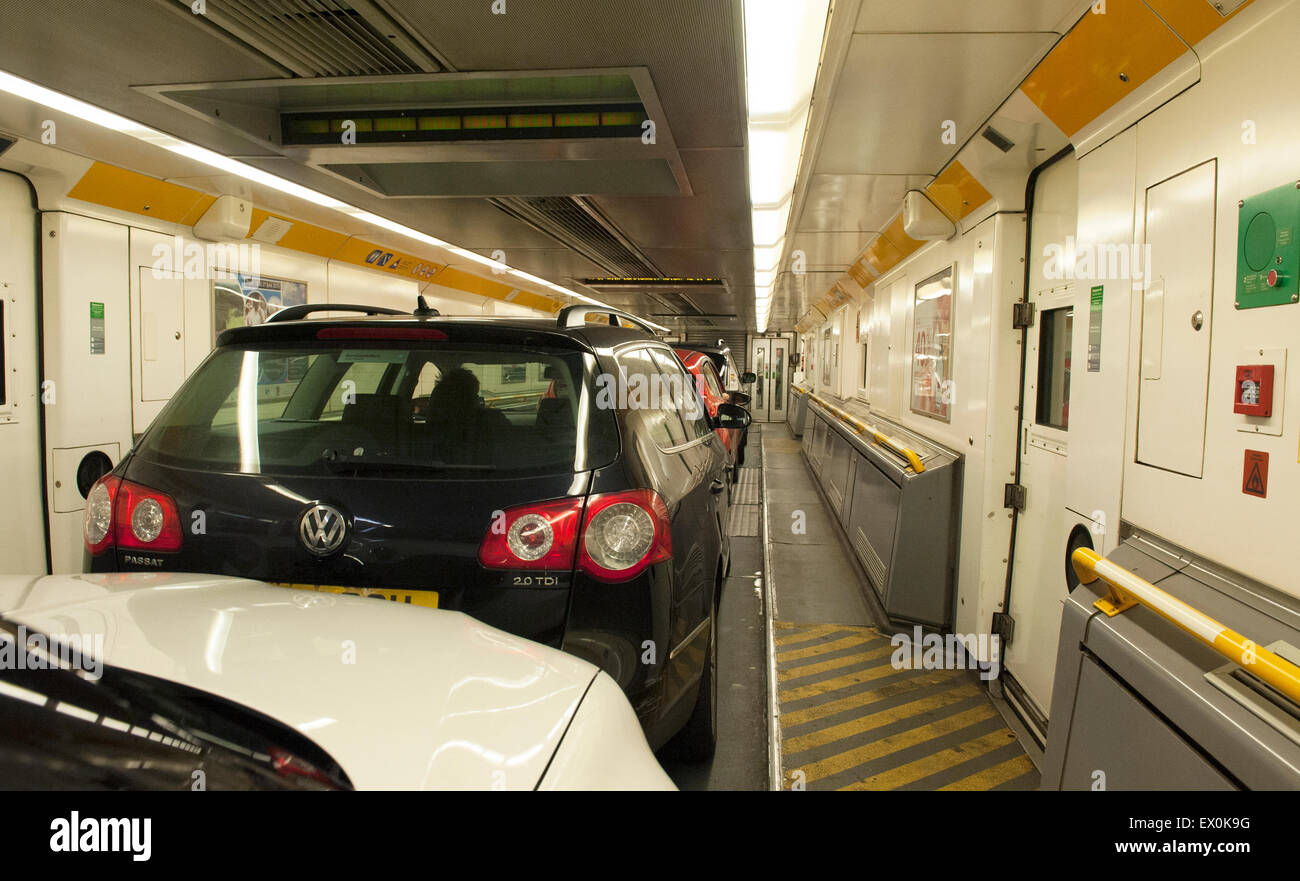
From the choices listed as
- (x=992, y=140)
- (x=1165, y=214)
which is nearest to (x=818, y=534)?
(x=992, y=140)

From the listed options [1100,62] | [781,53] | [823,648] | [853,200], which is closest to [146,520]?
[781,53]

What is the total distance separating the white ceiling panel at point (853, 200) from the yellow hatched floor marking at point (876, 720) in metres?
3.07

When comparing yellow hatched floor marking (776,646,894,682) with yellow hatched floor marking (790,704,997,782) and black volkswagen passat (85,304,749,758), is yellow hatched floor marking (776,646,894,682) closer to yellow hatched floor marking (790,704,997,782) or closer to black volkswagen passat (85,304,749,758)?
yellow hatched floor marking (790,704,997,782)

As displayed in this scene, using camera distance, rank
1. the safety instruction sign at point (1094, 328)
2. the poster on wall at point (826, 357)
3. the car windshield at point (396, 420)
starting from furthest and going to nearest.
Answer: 1. the poster on wall at point (826, 357)
2. the safety instruction sign at point (1094, 328)
3. the car windshield at point (396, 420)

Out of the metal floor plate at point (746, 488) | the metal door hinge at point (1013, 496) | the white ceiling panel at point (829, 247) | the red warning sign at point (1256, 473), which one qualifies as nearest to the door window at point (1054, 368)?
the metal door hinge at point (1013, 496)

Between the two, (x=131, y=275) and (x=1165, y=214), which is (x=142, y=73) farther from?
(x=1165, y=214)

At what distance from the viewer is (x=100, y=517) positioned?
7.00 ft

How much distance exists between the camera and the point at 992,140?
349cm

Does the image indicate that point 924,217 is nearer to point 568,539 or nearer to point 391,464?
point 568,539

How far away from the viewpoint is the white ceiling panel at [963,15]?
2254 millimetres

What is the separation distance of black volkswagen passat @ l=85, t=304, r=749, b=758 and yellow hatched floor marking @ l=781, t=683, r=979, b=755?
111 centimetres

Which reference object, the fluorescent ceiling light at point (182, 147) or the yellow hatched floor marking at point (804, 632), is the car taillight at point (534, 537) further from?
the yellow hatched floor marking at point (804, 632)

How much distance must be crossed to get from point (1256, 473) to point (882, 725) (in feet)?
6.83
